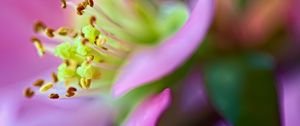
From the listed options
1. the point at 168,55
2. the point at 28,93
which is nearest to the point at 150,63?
the point at 168,55

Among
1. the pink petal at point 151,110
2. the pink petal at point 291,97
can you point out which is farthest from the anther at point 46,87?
the pink petal at point 291,97

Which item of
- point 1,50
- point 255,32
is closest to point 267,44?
point 255,32

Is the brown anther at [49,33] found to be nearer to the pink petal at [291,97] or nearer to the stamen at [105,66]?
the stamen at [105,66]

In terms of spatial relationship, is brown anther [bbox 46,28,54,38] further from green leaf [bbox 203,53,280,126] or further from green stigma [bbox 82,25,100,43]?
green leaf [bbox 203,53,280,126]

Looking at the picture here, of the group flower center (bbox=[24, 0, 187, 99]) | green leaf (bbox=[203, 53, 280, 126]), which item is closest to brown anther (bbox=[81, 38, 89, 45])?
flower center (bbox=[24, 0, 187, 99])

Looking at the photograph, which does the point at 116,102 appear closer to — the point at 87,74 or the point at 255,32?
the point at 87,74
